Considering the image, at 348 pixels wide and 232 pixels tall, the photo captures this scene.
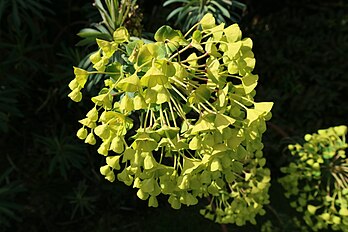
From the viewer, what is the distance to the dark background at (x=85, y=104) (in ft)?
7.80

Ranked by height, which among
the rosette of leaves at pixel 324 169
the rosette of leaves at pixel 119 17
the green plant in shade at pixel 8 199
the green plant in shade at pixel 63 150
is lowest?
the green plant in shade at pixel 8 199

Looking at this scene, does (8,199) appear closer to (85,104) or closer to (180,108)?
(85,104)

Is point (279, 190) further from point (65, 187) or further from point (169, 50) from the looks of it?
point (169, 50)

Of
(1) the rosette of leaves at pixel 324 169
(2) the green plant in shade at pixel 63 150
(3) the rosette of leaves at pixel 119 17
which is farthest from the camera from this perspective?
(2) the green plant in shade at pixel 63 150

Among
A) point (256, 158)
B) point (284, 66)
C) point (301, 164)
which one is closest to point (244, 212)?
point (256, 158)

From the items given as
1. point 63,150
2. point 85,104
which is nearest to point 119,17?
point 85,104

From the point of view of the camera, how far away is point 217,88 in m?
1.00

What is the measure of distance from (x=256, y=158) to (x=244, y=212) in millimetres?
239

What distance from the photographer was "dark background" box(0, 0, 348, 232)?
93.7 inches

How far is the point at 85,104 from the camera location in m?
2.47

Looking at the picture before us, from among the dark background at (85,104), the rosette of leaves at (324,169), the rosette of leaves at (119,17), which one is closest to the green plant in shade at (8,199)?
the dark background at (85,104)

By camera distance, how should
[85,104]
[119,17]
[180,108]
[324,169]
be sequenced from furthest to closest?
[85,104], [324,169], [119,17], [180,108]

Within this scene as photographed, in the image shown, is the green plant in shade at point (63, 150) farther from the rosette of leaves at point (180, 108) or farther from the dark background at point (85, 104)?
the rosette of leaves at point (180, 108)

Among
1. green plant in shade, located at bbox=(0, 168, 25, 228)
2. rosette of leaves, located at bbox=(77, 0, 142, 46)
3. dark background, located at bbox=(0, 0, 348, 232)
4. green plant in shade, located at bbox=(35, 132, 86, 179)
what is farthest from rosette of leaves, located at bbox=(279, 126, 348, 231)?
green plant in shade, located at bbox=(0, 168, 25, 228)
